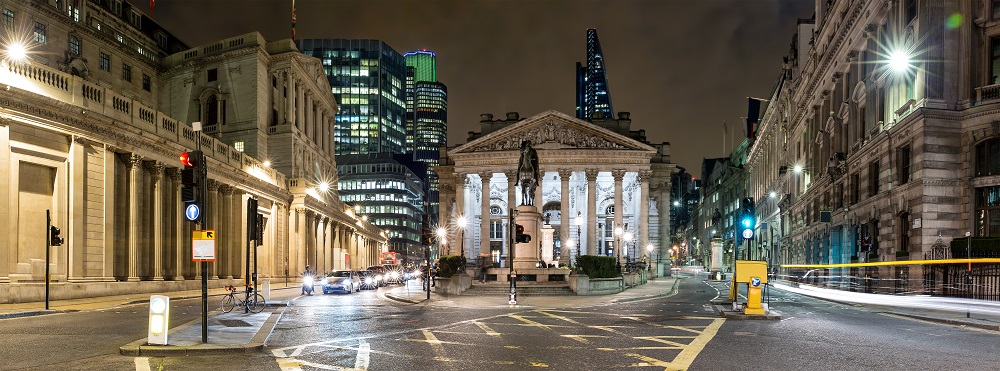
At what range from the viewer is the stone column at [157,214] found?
135 feet

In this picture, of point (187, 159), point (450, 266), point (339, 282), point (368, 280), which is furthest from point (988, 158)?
point (368, 280)

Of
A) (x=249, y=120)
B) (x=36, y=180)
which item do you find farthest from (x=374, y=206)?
(x=36, y=180)

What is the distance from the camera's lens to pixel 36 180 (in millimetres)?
32938

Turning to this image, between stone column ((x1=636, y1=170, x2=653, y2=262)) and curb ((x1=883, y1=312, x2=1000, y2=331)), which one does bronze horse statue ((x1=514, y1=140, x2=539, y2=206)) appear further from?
stone column ((x1=636, y1=170, x2=653, y2=262))

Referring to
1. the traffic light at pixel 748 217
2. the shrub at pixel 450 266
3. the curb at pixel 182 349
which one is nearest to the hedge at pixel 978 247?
the traffic light at pixel 748 217

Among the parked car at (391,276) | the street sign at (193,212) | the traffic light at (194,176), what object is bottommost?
the parked car at (391,276)

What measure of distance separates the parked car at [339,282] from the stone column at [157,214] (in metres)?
8.99

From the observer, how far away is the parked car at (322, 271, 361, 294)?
143ft

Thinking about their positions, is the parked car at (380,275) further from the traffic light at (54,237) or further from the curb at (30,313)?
the curb at (30,313)

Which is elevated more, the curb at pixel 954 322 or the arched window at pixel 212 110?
the arched window at pixel 212 110

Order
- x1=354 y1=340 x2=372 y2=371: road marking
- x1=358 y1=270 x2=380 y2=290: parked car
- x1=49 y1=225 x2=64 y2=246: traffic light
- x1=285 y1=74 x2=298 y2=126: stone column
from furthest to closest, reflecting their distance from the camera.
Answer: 1. x1=285 y1=74 x2=298 y2=126: stone column
2. x1=358 y1=270 x2=380 y2=290: parked car
3. x1=49 y1=225 x2=64 y2=246: traffic light
4. x1=354 y1=340 x2=372 y2=371: road marking

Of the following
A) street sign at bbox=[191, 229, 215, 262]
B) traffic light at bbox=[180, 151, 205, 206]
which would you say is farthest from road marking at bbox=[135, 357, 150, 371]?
traffic light at bbox=[180, 151, 205, 206]

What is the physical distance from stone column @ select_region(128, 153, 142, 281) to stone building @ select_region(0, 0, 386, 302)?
0.07 m

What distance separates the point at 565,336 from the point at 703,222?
163m
